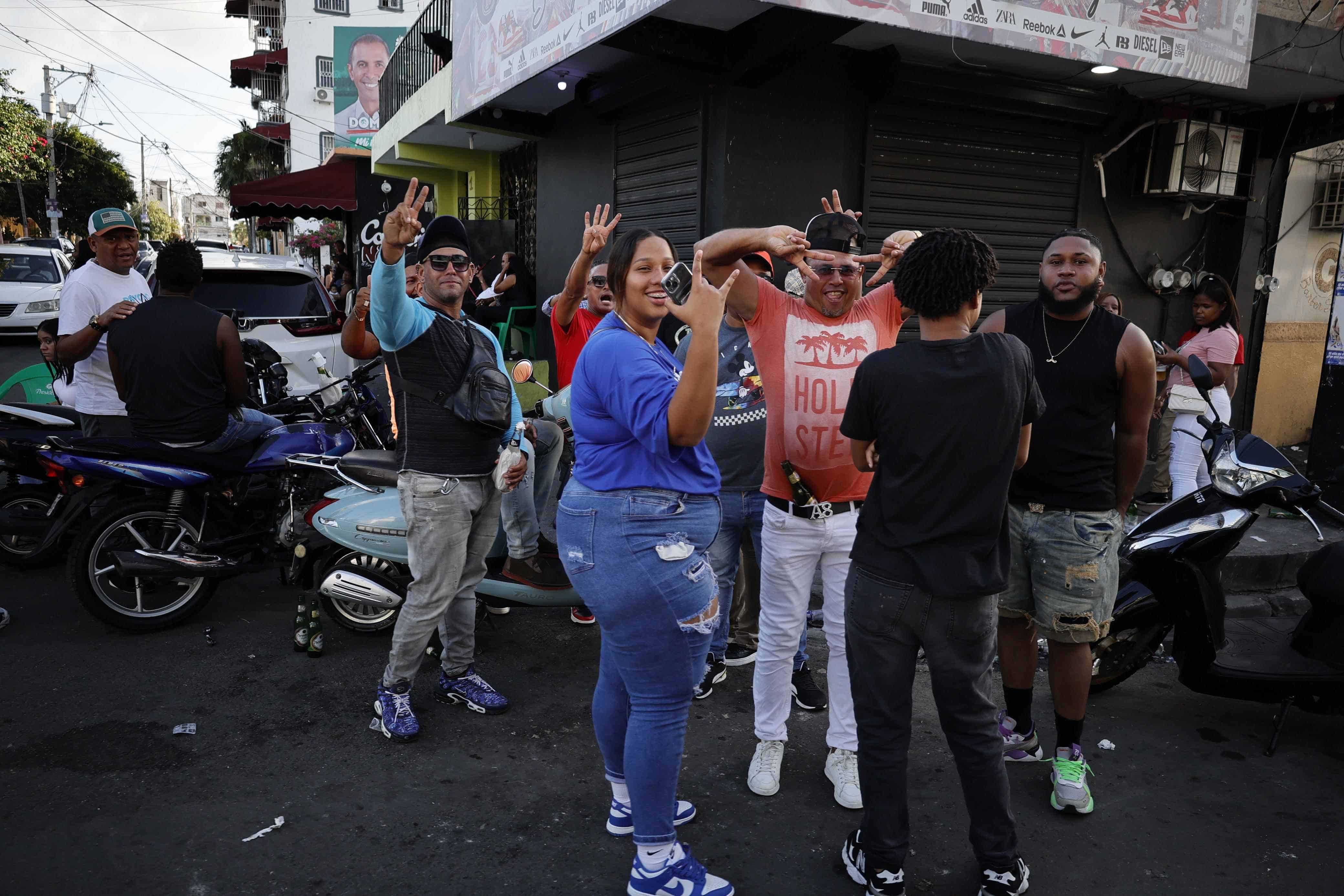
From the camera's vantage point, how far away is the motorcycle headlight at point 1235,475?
3408mm

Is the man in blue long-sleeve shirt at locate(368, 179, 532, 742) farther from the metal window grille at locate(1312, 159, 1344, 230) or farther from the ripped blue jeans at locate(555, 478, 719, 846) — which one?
the metal window grille at locate(1312, 159, 1344, 230)

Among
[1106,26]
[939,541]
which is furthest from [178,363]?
[1106,26]

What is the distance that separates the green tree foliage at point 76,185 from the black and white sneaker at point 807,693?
45.4m

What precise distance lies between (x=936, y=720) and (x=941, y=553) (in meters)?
1.73

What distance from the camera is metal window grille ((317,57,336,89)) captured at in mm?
41312

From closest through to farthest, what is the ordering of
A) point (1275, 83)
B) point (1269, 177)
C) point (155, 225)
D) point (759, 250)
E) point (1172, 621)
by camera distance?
Result: point (759, 250)
point (1172, 621)
point (1275, 83)
point (1269, 177)
point (155, 225)

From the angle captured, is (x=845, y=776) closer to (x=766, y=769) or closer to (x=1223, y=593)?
(x=766, y=769)

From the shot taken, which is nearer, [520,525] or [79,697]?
[79,697]

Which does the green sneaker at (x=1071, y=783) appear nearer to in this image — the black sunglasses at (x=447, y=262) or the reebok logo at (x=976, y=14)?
the black sunglasses at (x=447, y=262)

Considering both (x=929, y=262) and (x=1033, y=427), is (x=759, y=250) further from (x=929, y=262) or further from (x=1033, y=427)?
(x=1033, y=427)

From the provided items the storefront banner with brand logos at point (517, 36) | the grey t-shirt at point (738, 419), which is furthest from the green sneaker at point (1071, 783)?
the storefront banner with brand logos at point (517, 36)

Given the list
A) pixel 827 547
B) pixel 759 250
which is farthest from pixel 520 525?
pixel 759 250

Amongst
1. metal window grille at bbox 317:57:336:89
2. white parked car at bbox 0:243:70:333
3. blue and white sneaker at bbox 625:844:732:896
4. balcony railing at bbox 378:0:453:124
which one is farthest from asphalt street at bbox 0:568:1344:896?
metal window grille at bbox 317:57:336:89

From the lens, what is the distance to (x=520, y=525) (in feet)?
14.0
